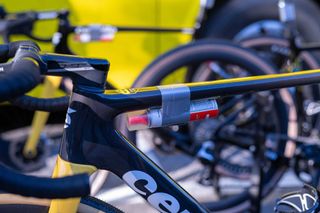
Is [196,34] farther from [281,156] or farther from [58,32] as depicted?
[281,156]

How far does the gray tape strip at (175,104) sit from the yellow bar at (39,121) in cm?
168

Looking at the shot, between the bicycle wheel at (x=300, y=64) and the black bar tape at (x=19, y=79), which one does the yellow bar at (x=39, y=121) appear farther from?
the black bar tape at (x=19, y=79)

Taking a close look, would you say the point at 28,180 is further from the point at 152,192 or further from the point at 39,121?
the point at 39,121

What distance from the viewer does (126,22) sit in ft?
12.3

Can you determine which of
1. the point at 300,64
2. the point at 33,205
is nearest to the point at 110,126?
the point at 33,205

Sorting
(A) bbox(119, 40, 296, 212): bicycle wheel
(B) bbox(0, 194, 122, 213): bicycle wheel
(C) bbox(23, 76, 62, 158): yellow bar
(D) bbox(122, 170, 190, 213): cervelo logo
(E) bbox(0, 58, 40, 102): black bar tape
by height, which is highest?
(E) bbox(0, 58, 40, 102): black bar tape

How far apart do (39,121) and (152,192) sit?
6.42ft

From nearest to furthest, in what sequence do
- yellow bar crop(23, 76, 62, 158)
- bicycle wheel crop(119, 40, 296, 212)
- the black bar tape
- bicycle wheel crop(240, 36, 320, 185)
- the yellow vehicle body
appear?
the black bar tape < bicycle wheel crop(119, 40, 296, 212) < yellow bar crop(23, 76, 62, 158) < bicycle wheel crop(240, 36, 320, 185) < the yellow vehicle body

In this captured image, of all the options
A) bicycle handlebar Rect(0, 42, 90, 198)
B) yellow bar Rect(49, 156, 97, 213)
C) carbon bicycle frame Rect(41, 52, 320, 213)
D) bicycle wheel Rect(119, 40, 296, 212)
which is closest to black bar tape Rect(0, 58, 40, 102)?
bicycle handlebar Rect(0, 42, 90, 198)

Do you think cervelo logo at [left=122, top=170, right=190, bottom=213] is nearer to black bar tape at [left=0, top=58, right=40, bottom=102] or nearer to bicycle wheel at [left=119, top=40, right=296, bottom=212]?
black bar tape at [left=0, top=58, right=40, bottom=102]

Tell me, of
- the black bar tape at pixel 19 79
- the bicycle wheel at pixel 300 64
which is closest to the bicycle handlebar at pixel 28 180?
the black bar tape at pixel 19 79

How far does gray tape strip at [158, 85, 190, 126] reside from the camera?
4.21 feet

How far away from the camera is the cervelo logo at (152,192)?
1.30 m

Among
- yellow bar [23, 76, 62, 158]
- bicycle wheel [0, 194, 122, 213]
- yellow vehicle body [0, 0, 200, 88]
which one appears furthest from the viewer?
yellow vehicle body [0, 0, 200, 88]
